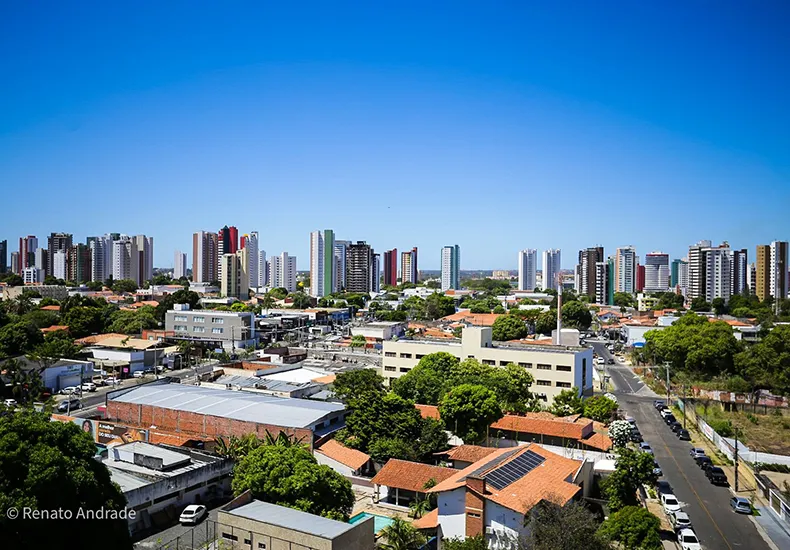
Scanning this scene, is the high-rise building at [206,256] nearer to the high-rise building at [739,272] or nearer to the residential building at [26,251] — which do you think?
the residential building at [26,251]

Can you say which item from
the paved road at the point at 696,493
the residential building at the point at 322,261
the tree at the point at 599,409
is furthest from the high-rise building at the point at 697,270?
the tree at the point at 599,409

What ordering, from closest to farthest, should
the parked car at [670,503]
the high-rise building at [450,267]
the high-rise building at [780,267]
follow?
the parked car at [670,503] → the high-rise building at [780,267] → the high-rise building at [450,267]

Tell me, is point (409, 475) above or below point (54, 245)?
below

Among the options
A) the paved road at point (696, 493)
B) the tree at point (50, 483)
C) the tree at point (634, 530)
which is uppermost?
the tree at point (50, 483)

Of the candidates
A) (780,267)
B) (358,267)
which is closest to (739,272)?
(780,267)

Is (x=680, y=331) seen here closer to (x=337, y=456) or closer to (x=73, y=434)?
(x=337, y=456)

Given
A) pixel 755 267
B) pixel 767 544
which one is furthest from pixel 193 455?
pixel 755 267

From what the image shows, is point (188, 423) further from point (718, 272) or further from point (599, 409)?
point (718, 272)
